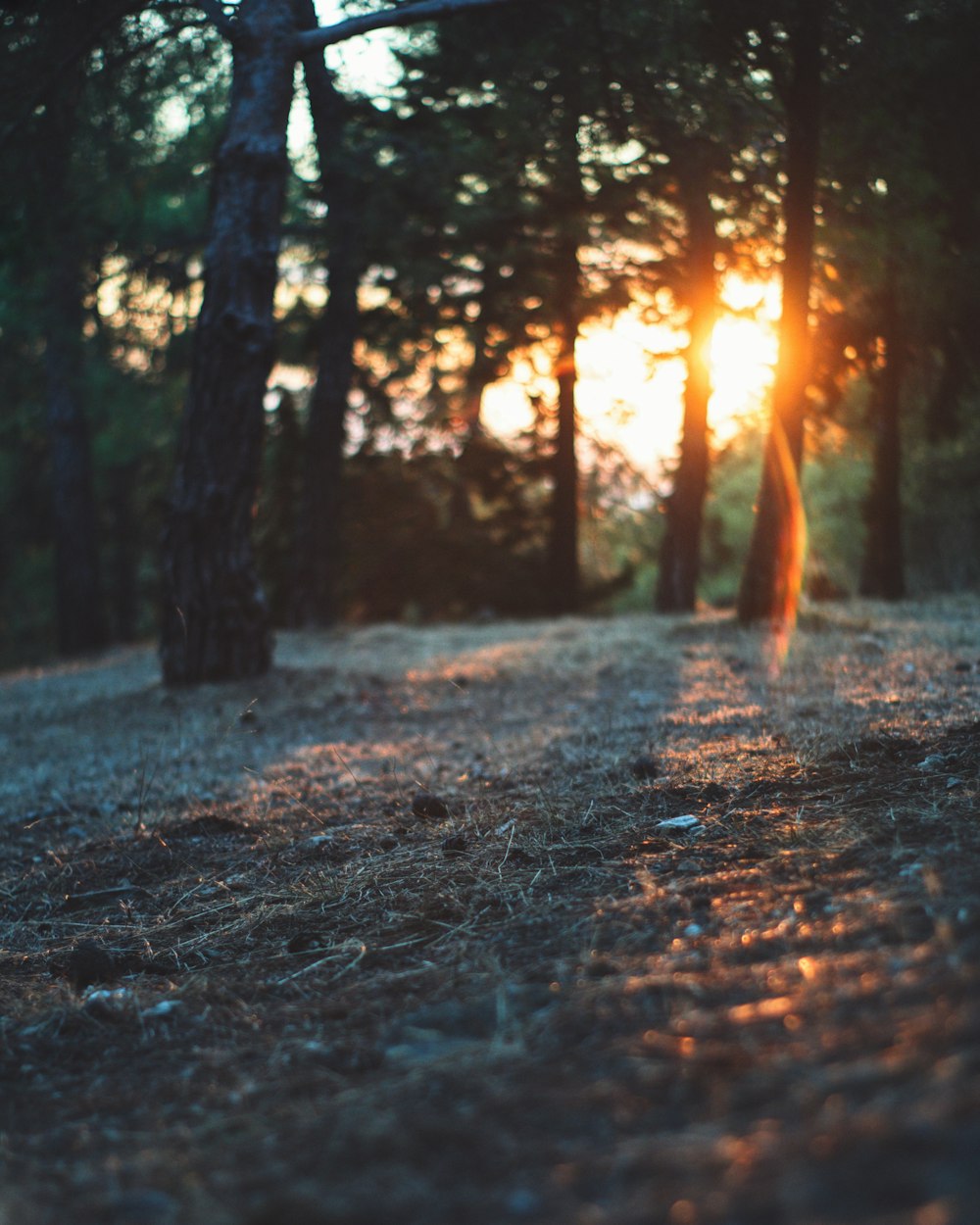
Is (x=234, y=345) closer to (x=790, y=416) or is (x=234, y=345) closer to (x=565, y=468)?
(x=790, y=416)

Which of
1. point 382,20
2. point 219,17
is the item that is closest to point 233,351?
point 219,17

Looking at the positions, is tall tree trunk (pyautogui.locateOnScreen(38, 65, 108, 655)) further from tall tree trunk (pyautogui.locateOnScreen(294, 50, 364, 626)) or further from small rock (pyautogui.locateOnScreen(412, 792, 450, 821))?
small rock (pyautogui.locateOnScreen(412, 792, 450, 821))

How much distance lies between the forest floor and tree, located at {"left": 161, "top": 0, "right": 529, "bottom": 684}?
294cm

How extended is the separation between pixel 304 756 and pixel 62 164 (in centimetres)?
659

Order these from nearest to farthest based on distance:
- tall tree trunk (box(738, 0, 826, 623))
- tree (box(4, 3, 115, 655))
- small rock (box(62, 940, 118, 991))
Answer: small rock (box(62, 940, 118, 991)), tall tree trunk (box(738, 0, 826, 623)), tree (box(4, 3, 115, 655))

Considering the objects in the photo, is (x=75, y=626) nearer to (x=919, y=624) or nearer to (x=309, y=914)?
(x=919, y=624)

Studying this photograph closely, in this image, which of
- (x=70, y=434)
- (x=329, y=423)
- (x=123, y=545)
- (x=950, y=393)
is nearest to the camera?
(x=950, y=393)

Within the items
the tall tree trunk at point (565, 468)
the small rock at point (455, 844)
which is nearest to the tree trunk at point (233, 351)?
the small rock at point (455, 844)

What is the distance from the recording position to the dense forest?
7984 mm

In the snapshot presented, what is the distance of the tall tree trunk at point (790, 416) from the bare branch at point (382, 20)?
3.13 meters

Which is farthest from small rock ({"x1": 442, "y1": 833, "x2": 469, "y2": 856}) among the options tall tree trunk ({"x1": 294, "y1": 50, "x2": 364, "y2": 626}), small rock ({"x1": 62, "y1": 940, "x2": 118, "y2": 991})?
tall tree trunk ({"x1": 294, "y1": 50, "x2": 364, "y2": 626})

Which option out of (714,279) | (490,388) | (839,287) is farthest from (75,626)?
(839,287)

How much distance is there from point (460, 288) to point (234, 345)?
342 inches

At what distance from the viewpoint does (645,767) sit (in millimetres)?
3998
